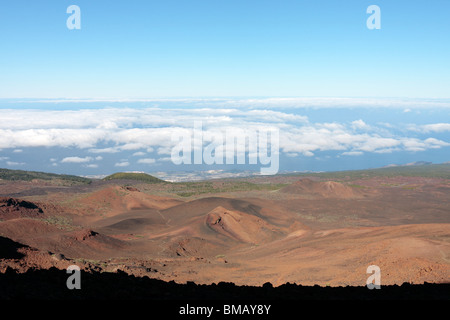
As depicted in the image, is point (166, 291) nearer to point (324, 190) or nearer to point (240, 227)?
point (240, 227)

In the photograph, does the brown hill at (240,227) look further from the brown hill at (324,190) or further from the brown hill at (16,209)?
the brown hill at (324,190)

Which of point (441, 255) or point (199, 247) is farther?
point (199, 247)

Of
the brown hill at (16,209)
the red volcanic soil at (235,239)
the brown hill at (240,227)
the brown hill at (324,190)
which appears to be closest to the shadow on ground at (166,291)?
the red volcanic soil at (235,239)

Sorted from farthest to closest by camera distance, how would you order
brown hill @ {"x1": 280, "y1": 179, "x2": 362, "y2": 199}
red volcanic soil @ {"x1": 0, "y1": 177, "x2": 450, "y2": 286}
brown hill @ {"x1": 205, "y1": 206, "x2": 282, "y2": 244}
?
brown hill @ {"x1": 280, "y1": 179, "x2": 362, "y2": 199}, brown hill @ {"x1": 205, "y1": 206, "x2": 282, "y2": 244}, red volcanic soil @ {"x1": 0, "y1": 177, "x2": 450, "y2": 286}

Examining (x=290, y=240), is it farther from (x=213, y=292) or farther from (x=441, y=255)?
(x=213, y=292)

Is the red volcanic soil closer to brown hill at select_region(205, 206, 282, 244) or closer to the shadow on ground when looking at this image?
brown hill at select_region(205, 206, 282, 244)

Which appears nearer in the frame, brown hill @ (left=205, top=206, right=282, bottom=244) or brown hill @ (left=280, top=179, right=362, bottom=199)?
brown hill @ (left=205, top=206, right=282, bottom=244)

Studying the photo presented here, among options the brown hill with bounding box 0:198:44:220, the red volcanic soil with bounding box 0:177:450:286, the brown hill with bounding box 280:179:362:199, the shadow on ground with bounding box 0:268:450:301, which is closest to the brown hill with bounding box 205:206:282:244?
the red volcanic soil with bounding box 0:177:450:286
